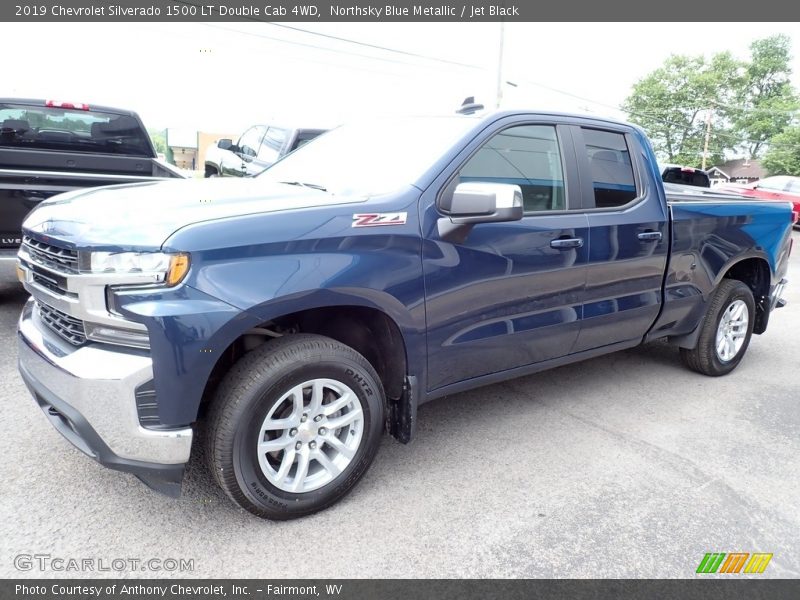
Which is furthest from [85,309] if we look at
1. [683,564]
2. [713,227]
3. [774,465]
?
[713,227]

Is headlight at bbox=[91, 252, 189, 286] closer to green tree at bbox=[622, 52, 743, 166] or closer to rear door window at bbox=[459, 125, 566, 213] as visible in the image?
rear door window at bbox=[459, 125, 566, 213]

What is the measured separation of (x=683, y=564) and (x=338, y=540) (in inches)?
58.0

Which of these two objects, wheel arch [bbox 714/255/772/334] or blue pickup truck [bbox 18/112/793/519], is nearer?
blue pickup truck [bbox 18/112/793/519]

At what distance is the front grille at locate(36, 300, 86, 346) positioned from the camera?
2363 mm

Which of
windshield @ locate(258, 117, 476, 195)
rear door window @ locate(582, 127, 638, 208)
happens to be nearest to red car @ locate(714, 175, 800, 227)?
rear door window @ locate(582, 127, 638, 208)

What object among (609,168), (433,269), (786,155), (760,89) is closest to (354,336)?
(433,269)

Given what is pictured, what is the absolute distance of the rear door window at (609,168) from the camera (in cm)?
363

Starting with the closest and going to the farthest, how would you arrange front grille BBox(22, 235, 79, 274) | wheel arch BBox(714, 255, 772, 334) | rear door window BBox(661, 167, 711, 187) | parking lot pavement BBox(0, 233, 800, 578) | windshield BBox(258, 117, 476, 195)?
front grille BBox(22, 235, 79, 274)
parking lot pavement BBox(0, 233, 800, 578)
windshield BBox(258, 117, 476, 195)
wheel arch BBox(714, 255, 772, 334)
rear door window BBox(661, 167, 711, 187)

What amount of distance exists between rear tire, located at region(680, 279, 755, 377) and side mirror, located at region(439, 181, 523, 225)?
2.59m

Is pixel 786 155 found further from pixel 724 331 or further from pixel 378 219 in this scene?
pixel 378 219

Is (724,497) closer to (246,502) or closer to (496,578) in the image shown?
(496,578)

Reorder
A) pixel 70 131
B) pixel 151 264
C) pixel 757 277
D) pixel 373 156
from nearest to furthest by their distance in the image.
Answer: pixel 151 264 < pixel 373 156 < pixel 757 277 < pixel 70 131

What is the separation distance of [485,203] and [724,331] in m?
3.08

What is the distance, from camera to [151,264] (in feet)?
7.18
